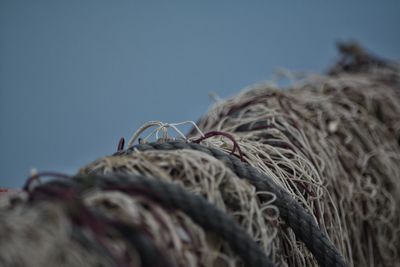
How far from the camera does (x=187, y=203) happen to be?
0.88 metres

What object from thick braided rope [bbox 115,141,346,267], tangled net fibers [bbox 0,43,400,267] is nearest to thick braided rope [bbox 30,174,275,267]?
tangled net fibers [bbox 0,43,400,267]

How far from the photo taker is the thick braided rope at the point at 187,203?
860mm

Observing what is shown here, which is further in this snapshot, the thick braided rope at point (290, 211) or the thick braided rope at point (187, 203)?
the thick braided rope at point (290, 211)

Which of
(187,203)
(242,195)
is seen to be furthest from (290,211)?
(187,203)

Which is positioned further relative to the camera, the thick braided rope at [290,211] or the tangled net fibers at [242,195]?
the thick braided rope at [290,211]

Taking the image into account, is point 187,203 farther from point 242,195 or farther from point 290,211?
point 290,211

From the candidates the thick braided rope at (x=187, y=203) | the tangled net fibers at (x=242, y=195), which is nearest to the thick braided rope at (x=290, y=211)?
the tangled net fibers at (x=242, y=195)

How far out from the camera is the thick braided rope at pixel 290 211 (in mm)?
1080

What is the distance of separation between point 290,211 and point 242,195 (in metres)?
0.14

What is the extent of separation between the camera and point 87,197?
823 mm

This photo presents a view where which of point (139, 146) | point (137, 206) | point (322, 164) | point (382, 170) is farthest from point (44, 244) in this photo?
point (382, 170)

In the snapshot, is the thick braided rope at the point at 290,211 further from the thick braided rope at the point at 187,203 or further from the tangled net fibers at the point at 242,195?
the thick braided rope at the point at 187,203

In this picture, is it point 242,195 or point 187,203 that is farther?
point 242,195

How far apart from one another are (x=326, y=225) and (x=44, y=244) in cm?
86
